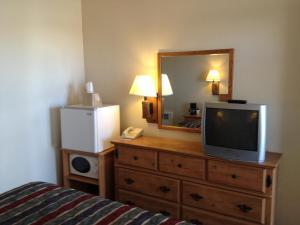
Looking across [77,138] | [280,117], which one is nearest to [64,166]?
[77,138]

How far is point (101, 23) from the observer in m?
3.33

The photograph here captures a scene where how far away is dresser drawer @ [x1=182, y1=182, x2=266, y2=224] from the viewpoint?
2211mm

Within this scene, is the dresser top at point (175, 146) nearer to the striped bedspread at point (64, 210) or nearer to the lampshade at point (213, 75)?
the lampshade at point (213, 75)

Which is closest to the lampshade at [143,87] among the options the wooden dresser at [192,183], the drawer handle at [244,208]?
the wooden dresser at [192,183]

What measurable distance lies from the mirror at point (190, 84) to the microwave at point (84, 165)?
2.67 ft

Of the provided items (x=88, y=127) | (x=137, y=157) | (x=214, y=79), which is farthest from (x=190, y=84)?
(x=88, y=127)

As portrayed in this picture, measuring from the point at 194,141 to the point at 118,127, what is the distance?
2.92 feet

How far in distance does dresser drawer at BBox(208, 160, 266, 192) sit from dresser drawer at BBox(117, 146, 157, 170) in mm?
560

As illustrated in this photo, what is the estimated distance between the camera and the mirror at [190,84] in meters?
2.65

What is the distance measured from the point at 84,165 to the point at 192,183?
1.24m

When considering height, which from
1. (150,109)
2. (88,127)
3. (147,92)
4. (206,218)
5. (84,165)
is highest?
(147,92)

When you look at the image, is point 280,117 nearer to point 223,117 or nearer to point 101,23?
point 223,117

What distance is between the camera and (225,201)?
2334mm

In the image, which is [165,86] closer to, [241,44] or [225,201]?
[241,44]
